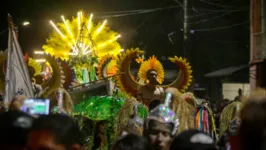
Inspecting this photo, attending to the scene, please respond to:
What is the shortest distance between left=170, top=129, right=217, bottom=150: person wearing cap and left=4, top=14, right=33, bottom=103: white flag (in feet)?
15.8

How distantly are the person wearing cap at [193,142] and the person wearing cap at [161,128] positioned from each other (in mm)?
1147

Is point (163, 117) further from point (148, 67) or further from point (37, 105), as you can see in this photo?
point (148, 67)

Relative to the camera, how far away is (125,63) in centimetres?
953

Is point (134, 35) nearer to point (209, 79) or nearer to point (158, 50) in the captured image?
point (158, 50)

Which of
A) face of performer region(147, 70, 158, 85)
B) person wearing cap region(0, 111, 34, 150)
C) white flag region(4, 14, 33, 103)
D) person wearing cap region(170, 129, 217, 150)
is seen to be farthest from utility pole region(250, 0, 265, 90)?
person wearing cap region(0, 111, 34, 150)

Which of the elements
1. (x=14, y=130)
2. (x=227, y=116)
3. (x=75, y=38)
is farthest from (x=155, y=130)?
(x=75, y=38)

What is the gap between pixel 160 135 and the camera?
5.25 m

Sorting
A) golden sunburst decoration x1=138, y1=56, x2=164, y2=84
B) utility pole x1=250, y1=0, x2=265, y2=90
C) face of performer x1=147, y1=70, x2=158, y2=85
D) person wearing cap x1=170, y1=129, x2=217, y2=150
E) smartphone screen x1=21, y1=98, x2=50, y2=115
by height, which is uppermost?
utility pole x1=250, y1=0, x2=265, y2=90

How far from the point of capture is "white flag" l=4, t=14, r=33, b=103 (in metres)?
8.42

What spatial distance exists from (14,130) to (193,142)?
50.1 inches

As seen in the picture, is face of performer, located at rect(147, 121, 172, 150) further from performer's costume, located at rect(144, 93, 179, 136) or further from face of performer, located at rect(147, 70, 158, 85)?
face of performer, located at rect(147, 70, 158, 85)

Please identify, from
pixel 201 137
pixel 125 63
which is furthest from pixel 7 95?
pixel 201 137

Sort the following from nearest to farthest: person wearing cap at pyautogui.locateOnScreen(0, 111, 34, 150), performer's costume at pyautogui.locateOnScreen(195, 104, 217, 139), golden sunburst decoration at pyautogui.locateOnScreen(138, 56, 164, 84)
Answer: person wearing cap at pyautogui.locateOnScreen(0, 111, 34, 150), performer's costume at pyautogui.locateOnScreen(195, 104, 217, 139), golden sunburst decoration at pyautogui.locateOnScreen(138, 56, 164, 84)

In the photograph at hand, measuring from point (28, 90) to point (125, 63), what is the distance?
71.9 inches
